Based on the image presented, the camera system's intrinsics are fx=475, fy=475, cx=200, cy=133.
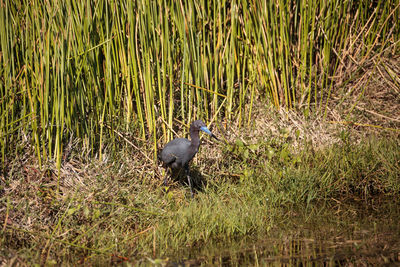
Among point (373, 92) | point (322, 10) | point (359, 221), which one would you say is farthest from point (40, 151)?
point (373, 92)

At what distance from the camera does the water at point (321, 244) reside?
2936mm

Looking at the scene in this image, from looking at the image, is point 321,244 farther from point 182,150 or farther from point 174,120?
point 174,120

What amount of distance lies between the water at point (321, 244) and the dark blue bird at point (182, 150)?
1003 millimetres

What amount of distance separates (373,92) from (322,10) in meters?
1.24

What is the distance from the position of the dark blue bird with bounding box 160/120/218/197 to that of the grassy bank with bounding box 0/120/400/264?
0.25m

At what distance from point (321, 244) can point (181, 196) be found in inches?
57.1

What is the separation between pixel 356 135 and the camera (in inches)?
194

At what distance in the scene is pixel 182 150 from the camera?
4.14m

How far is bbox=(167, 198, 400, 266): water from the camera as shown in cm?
294

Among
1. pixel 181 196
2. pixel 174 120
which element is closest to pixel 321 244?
pixel 181 196

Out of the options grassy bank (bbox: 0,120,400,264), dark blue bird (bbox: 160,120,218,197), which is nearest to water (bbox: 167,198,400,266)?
grassy bank (bbox: 0,120,400,264)

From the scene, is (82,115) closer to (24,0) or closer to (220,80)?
(24,0)

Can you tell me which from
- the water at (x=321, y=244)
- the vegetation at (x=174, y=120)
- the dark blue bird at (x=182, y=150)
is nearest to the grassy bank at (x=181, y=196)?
the vegetation at (x=174, y=120)

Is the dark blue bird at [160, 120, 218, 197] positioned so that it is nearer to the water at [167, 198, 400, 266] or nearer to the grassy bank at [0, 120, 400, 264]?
the grassy bank at [0, 120, 400, 264]
